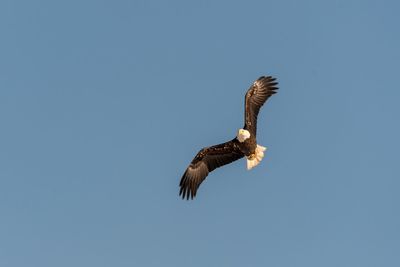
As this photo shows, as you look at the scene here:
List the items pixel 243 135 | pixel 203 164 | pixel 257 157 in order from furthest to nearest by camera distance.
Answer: pixel 203 164 → pixel 257 157 → pixel 243 135

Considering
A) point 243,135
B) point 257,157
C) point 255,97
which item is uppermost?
point 255,97

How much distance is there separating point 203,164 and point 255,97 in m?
Result: 2.95

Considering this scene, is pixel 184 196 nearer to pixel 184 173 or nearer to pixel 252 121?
pixel 184 173

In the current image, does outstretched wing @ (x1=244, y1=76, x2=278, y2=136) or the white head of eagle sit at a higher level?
outstretched wing @ (x1=244, y1=76, x2=278, y2=136)

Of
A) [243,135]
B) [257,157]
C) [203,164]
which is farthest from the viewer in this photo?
[203,164]

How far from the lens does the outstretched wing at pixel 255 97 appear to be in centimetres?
2372

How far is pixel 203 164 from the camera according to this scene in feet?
81.9

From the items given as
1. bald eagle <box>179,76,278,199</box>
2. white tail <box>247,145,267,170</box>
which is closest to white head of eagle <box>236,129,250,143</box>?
bald eagle <box>179,76,278,199</box>

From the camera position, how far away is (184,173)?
24922 mm

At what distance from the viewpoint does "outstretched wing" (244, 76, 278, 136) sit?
23719mm

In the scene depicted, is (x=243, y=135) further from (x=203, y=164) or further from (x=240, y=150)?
(x=203, y=164)

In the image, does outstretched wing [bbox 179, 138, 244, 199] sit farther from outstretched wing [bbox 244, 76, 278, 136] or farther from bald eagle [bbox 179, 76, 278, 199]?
outstretched wing [bbox 244, 76, 278, 136]

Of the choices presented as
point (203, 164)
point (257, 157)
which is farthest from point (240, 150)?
point (203, 164)

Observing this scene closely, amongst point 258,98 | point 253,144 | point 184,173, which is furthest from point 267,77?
point 184,173
